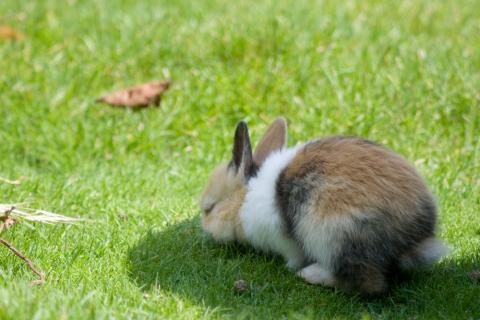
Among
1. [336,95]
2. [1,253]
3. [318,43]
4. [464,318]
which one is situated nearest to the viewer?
[464,318]

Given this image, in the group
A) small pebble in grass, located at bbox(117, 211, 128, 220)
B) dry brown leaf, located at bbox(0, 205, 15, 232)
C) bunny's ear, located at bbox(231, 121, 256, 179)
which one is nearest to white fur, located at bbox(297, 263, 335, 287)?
bunny's ear, located at bbox(231, 121, 256, 179)

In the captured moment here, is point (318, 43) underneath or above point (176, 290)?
above

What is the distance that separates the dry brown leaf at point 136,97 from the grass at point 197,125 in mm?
88

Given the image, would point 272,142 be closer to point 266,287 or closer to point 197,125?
point 266,287

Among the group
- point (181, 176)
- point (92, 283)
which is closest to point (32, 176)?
point (181, 176)

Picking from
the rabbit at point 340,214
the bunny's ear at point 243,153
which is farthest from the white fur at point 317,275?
the bunny's ear at point 243,153

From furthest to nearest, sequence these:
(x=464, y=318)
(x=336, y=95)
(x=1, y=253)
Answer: (x=336, y=95) < (x=1, y=253) < (x=464, y=318)

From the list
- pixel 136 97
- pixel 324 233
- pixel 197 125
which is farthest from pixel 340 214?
pixel 136 97

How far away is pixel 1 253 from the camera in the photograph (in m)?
4.04

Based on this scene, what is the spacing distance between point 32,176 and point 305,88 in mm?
2380

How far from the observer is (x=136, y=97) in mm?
6523

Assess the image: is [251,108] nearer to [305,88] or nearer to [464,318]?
[305,88]

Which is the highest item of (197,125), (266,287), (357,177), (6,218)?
(357,177)

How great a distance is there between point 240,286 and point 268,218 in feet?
1.43
